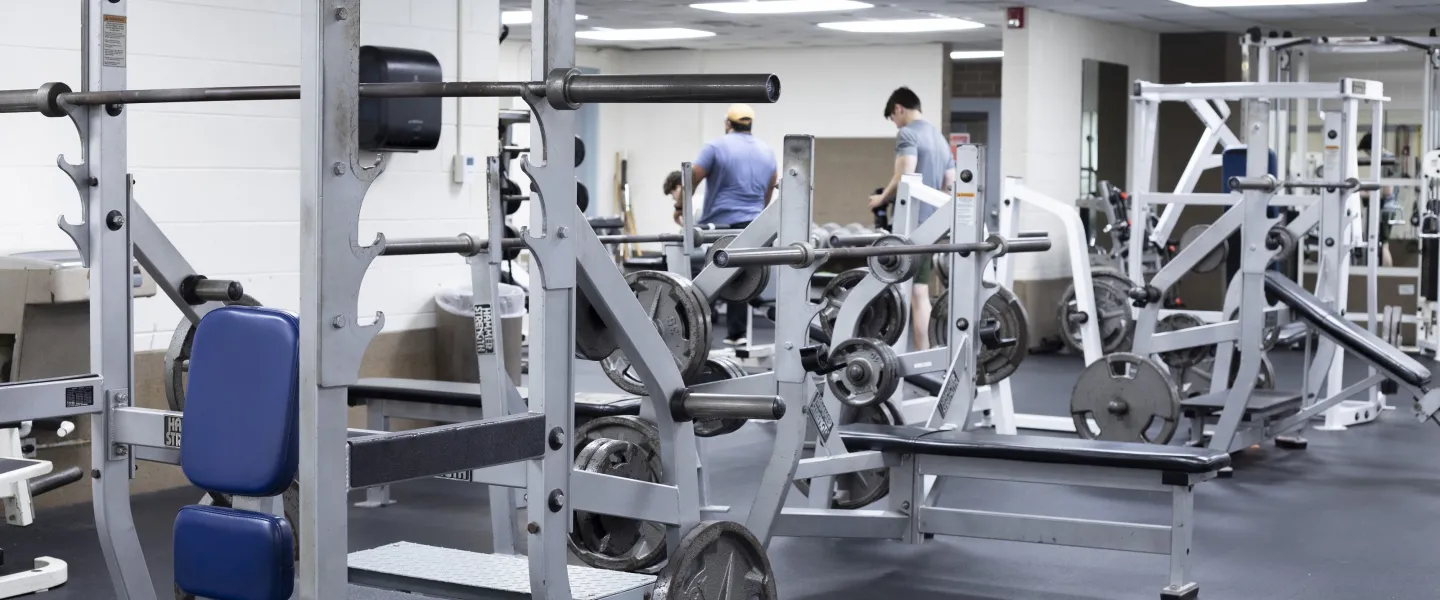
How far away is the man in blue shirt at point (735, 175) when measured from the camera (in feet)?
24.7

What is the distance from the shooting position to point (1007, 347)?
6.12 metres

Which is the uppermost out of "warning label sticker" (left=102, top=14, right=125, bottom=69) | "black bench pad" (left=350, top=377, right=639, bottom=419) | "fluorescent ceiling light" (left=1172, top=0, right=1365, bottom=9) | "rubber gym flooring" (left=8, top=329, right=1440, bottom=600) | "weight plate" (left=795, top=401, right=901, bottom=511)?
"fluorescent ceiling light" (left=1172, top=0, right=1365, bottom=9)

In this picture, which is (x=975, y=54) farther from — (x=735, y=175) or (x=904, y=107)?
(x=735, y=175)

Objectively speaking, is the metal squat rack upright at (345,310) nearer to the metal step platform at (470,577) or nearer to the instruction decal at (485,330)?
the metal step platform at (470,577)

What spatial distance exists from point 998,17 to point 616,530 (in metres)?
7.79

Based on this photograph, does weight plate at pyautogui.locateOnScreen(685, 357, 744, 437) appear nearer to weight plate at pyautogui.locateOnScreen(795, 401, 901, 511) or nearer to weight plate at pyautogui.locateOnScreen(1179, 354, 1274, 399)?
weight plate at pyautogui.locateOnScreen(795, 401, 901, 511)

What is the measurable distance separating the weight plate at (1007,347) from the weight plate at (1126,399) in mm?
319

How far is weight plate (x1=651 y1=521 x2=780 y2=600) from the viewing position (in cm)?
298

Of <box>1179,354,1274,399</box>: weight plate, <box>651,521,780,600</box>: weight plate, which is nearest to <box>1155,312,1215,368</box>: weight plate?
<box>1179,354,1274,399</box>: weight plate

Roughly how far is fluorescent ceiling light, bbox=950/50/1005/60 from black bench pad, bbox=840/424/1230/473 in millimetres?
9948

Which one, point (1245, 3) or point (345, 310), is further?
point (1245, 3)

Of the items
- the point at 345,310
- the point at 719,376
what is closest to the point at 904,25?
the point at 719,376

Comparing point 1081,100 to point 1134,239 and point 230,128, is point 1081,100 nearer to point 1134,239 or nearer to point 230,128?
point 1134,239

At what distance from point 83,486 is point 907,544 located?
111 inches
